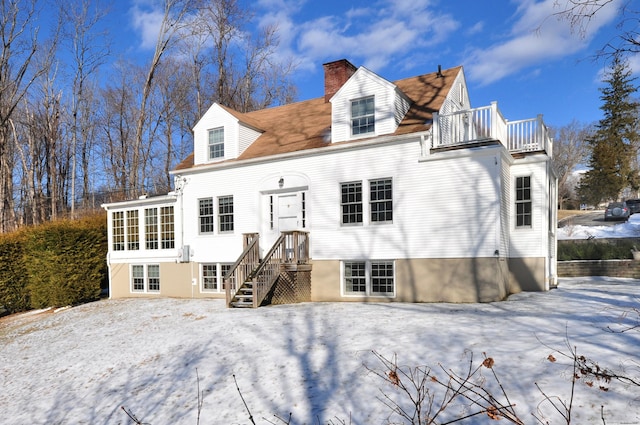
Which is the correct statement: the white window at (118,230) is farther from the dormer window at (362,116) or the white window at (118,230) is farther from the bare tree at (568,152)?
the bare tree at (568,152)

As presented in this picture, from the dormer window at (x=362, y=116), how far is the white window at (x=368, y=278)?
14.2ft

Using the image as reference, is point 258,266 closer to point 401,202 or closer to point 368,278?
point 368,278

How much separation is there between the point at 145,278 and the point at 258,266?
8209mm

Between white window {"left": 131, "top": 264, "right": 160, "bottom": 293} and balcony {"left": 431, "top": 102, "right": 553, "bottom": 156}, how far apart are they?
1278 centimetres

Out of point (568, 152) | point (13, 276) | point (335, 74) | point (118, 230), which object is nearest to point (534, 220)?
point (335, 74)

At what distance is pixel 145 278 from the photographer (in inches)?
779

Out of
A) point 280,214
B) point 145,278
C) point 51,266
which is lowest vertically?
point 145,278

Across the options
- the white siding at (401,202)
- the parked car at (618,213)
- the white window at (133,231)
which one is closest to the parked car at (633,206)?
the parked car at (618,213)

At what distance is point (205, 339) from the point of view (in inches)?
403

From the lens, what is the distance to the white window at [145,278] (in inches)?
773

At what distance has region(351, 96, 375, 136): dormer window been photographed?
15.1 m

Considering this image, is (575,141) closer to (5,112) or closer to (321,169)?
(321,169)

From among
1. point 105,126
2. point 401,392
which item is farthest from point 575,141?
point 401,392

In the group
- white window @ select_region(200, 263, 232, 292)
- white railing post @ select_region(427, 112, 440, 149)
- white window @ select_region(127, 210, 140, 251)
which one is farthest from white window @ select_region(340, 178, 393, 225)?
white window @ select_region(127, 210, 140, 251)
